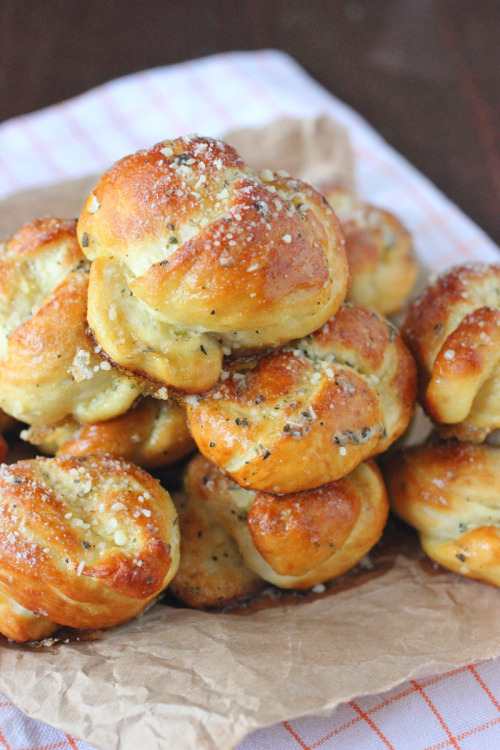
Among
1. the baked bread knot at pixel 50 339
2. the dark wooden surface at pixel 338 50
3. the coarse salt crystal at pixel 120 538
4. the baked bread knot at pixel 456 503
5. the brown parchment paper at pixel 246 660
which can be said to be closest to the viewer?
the brown parchment paper at pixel 246 660

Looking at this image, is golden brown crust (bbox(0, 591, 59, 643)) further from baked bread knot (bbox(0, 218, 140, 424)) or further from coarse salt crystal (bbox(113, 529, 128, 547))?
baked bread knot (bbox(0, 218, 140, 424))

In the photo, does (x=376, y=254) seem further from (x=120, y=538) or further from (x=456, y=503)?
(x=120, y=538)

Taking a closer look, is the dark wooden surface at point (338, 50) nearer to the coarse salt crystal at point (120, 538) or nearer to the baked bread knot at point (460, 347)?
the baked bread knot at point (460, 347)

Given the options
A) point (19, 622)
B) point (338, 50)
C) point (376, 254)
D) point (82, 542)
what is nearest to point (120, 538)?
point (82, 542)

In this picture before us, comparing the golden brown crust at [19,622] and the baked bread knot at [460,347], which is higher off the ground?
the baked bread knot at [460,347]

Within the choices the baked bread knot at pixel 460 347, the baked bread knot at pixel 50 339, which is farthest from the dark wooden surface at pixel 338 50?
the baked bread knot at pixel 50 339

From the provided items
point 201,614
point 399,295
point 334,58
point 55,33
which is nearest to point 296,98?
point 334,58
